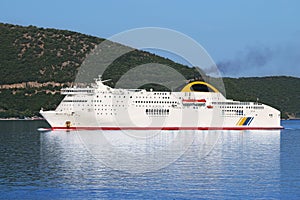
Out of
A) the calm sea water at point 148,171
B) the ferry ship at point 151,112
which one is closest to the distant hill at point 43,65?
the ferry ship at point 151,112

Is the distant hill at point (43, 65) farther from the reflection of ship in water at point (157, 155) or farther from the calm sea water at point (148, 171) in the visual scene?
the calm sea water at point (148, 171)

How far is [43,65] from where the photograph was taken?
117 metres

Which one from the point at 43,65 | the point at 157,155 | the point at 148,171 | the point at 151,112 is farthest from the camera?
the point at 43,65

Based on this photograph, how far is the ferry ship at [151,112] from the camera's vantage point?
61.8m

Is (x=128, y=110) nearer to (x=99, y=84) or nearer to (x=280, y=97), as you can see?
(x=99, y=84)

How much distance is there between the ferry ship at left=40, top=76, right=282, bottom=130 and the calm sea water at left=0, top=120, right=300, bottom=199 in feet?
58.6

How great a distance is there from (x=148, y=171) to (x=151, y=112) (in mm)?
36786

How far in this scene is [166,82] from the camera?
334 feet

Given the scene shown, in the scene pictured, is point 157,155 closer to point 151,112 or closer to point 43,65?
point 151,112

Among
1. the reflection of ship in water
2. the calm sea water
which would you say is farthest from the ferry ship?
the calm sea water

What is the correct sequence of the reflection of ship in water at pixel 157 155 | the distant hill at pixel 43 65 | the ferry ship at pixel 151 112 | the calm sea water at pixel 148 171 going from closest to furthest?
the calm sea water at pixel 148 171, the reflection of ship in water at pixel 157 155, the ferry ship at pixel 151 112, the distant hill at pixel 43 65

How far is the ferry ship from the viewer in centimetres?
6175

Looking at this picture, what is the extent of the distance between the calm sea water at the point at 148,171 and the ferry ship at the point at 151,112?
1788 centimetres

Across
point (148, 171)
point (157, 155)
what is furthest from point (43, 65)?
point (148, 171)
